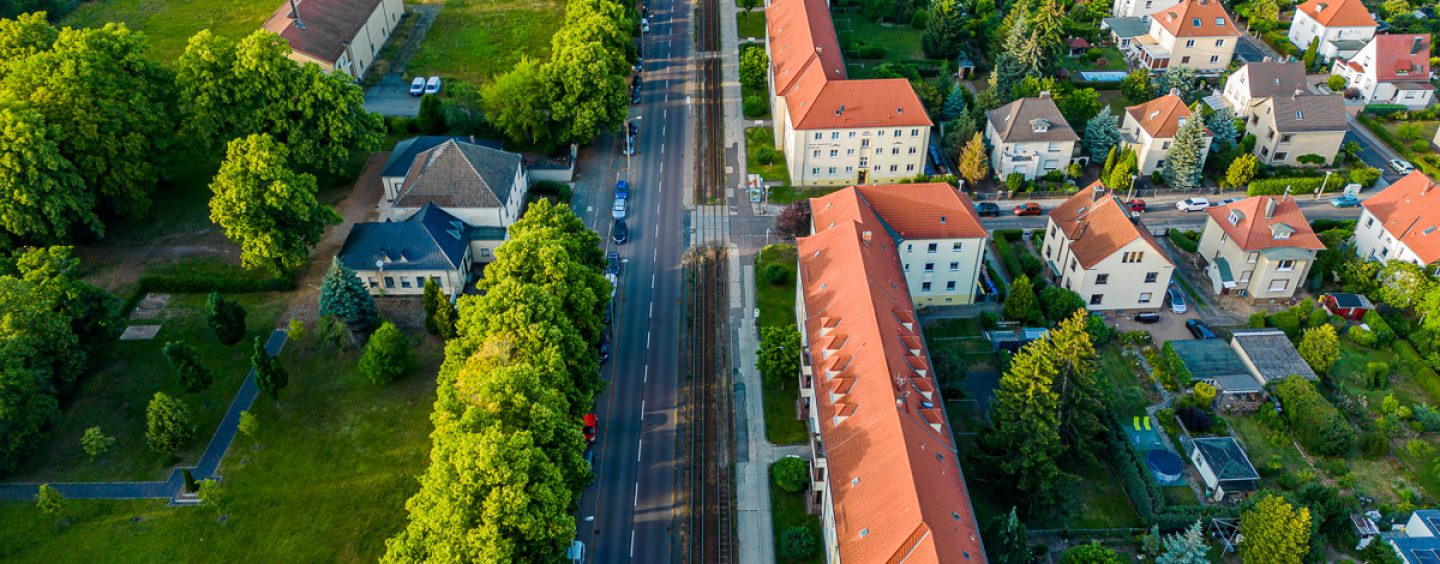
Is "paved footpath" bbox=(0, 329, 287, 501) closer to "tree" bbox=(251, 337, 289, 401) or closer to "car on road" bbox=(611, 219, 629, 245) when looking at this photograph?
"tree" bbox=(251, 337, 289, 401)

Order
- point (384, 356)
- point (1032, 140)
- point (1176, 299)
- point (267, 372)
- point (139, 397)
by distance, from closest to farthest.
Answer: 1. point (267, 372)
2. point (384, 356)
3. point (139, 397)
4. point (1176, 299)
5. point (1032, 140)

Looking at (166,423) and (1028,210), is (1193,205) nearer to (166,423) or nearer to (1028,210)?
(1028,210)

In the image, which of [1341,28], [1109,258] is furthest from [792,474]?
[1341,28]

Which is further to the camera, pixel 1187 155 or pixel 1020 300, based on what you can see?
pixel 1187 155

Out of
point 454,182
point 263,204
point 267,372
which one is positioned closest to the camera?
point 267,372

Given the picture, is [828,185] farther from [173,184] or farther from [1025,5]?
[173,184]

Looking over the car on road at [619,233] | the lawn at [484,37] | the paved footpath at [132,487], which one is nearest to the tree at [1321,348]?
the car on road at [619,233]
